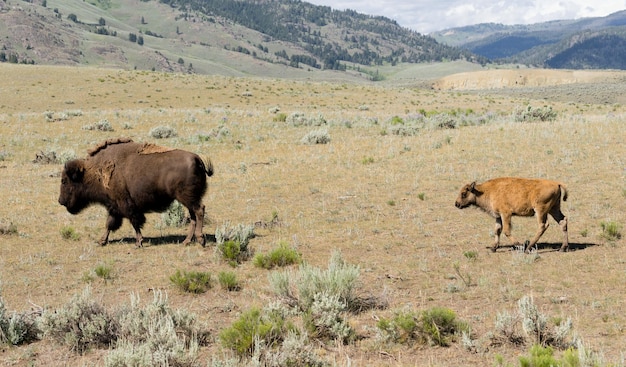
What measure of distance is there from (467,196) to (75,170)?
8.25 meters

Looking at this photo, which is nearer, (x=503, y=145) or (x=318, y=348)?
(x=318, y=348)

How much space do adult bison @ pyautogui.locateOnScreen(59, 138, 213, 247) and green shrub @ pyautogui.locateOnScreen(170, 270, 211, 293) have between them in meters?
2.33

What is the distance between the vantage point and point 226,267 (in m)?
9.72

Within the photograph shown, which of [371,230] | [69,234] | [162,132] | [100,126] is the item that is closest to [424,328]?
[371,230]

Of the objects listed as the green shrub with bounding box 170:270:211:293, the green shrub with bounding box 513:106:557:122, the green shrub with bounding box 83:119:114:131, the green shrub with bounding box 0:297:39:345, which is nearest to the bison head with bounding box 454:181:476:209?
the green shrub with bounding box 170:270:211:293

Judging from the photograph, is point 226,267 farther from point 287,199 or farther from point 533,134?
point 533,134

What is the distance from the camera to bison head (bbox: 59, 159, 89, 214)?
11.3 meters

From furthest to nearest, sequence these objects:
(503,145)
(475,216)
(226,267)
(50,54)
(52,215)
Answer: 1. (50,54)
2. (503,145)
3. (52,215)
4. (475,216)
5. (226,267)

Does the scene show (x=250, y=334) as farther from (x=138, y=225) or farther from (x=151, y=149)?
(x=151, y=149)

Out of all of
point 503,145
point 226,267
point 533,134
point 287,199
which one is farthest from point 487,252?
point 533,134

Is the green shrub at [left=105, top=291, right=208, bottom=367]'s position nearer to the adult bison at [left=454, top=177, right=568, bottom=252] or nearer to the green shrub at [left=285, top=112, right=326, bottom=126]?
the adult bison at [left=454, top=177, right=568, bottom=252]

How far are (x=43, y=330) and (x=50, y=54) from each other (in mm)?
168401

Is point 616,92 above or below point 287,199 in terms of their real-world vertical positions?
above

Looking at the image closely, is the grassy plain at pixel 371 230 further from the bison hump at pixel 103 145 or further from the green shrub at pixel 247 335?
the bison hump at pixel 103 145
